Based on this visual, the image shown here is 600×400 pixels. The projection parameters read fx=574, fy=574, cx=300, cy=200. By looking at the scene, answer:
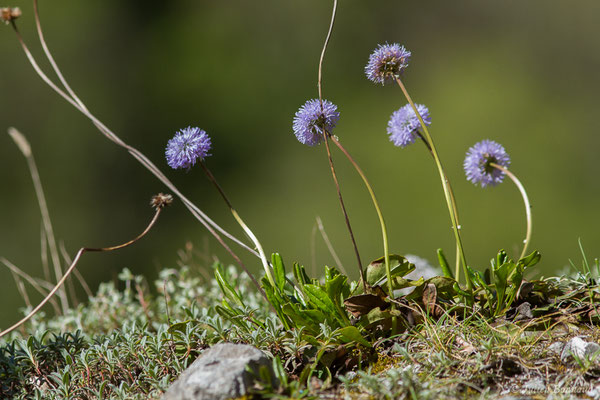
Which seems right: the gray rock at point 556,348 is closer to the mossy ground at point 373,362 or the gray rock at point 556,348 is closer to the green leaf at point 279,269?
the mossy ground at point 373,362

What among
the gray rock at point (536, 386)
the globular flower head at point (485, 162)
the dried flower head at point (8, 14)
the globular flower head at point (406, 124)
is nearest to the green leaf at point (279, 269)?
the globular flower head at point (406, 124)

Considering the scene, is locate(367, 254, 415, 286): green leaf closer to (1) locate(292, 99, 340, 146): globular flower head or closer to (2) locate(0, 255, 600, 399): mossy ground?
(2) locate(0, 255, 600, 399): mossy ground

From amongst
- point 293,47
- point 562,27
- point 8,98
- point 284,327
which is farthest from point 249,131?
point 284,327

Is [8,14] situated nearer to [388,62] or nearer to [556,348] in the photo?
[388,62]

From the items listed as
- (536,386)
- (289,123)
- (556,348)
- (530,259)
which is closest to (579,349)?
(556,348)

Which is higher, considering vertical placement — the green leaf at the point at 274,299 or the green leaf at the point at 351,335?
the green leaf at the point at 274,299

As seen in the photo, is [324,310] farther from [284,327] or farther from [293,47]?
[293,47]
